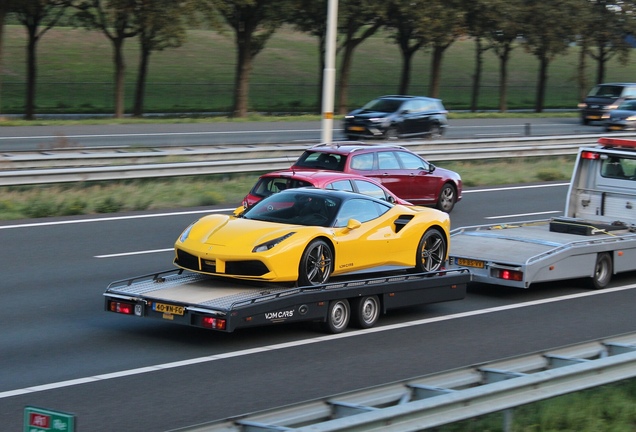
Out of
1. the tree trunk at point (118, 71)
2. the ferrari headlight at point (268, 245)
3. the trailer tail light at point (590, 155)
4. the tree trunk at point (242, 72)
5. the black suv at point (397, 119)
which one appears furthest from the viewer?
the tree trunk at point (242, 72)

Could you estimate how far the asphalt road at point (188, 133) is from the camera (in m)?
30.9

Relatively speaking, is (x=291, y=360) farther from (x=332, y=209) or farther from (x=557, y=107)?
(x=557, y=107)

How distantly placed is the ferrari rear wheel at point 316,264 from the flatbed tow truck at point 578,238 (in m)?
2.96

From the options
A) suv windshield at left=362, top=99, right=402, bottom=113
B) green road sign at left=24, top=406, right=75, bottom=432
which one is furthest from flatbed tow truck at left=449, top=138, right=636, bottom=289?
suv windshield at left=362, top=99, right=402, bottom=113

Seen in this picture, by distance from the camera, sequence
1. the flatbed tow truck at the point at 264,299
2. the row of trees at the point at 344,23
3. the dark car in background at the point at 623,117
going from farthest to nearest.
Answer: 1. the dark car in background at the point at 623,117
2. the row of trees at the point at 344,23
3. the flatbed tow truck at the point at 264,299

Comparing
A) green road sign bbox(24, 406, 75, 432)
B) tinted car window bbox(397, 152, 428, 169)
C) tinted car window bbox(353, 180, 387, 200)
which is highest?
tinted car window bbox(397, 152, 428, 169)

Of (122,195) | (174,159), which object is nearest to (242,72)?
(174,159)

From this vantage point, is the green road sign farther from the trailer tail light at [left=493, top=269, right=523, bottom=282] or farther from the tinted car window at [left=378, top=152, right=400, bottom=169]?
the tinted car window at [left=378, top=152, right=400, bottom=169]

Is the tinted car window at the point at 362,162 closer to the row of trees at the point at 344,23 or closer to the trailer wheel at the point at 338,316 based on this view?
the trailer wheel at the point at 338,316

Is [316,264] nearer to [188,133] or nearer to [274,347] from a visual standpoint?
[274,347]

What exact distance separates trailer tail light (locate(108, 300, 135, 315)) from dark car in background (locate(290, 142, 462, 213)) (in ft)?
24.9

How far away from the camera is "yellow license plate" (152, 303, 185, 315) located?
10.1 m

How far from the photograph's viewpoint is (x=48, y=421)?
457 cm

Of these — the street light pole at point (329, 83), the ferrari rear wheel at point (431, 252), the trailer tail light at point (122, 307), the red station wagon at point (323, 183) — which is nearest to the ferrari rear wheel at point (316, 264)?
the ferrari rear wheel at point (431, 252)
